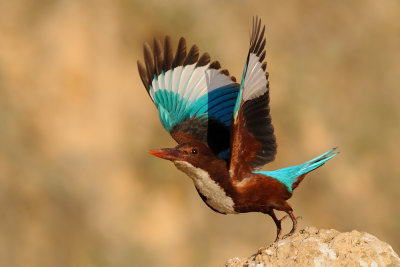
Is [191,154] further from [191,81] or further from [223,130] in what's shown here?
[191,81]

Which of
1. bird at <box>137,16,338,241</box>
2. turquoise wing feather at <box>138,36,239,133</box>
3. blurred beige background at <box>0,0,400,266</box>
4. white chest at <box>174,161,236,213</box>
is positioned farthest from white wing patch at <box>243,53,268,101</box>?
blurred beige background at <box>0,0,400,266</box>

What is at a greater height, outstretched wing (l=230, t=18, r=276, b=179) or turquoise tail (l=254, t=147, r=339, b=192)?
outstretched wing (l=230, t=18, r=276, b=179)

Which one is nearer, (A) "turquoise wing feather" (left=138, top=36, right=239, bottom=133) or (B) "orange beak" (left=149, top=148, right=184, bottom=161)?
(B) "orange beak" (left=149, top=148, right=184, bottom=161)

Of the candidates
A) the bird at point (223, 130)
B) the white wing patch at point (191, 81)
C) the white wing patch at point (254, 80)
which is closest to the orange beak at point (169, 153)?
the bird at point (223, 130)

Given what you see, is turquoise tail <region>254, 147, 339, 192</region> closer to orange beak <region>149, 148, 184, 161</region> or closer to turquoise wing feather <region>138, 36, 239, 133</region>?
turquoise wing feather <region>138, 36, 239, 133</region>

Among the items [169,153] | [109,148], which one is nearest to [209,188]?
[169,153]

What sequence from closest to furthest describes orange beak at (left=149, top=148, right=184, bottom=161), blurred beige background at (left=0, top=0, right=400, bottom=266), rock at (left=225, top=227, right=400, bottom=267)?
rock at (left=225, top=227, right=400, bottom=267)
orange beak at (left=149, top=148, right=184, bottom=161)
blurred beige background at (left=0, top=0, right=400, bottom=266)

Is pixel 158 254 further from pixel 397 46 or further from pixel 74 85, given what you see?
pixel 397 46
